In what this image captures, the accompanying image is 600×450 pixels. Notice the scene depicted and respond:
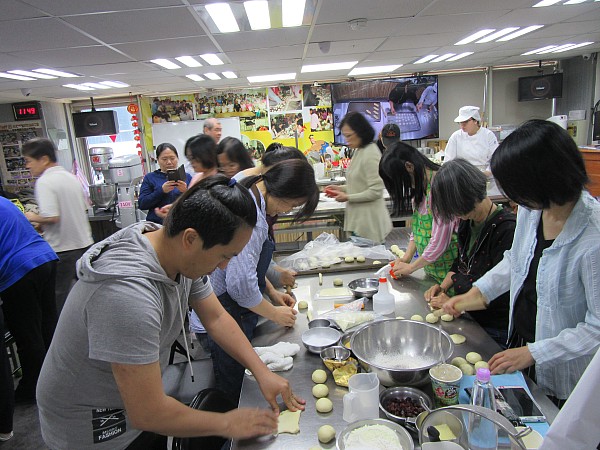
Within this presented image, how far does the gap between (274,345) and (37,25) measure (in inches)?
118

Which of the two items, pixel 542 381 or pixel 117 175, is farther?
pixel 117 175

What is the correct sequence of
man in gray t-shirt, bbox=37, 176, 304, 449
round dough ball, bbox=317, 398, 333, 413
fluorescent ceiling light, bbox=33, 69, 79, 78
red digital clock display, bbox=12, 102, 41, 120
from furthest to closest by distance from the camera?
red digital clock display, bbox=12, 102, 41, 120 → fluorescent ceiling light, bbox=33, 69, 79, 78 → round dough ball, bbox=317, 398, 333, 413 → man in gray t-shirt, bbox=37, 176, 304, 449

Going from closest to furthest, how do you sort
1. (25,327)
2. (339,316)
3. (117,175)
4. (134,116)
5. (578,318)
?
(578,318)
(339,316)
(25,327)
(117,175)
(134,116)

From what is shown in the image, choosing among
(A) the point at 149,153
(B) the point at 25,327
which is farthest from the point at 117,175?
(B) the point at 25,327

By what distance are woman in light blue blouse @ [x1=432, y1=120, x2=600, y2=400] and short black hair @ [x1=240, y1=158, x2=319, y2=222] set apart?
2.43 feet

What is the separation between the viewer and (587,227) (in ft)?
3.87

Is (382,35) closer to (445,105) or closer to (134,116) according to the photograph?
(445,105)

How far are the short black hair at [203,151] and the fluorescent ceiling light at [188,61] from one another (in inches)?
59.9

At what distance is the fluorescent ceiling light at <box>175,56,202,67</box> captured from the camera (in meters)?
4.48

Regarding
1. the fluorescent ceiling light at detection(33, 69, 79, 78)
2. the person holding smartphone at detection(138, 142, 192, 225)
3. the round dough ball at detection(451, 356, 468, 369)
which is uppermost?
the fluorescent ceiling light at detection(33, 69, 79, 78)

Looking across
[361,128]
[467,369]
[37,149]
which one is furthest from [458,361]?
[37,149]

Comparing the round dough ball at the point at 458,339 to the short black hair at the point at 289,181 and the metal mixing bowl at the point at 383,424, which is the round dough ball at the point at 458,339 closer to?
the metal mixing bowl at the point at 383,424

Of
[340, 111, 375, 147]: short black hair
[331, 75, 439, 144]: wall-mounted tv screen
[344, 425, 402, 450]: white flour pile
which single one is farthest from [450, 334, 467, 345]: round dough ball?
[331, 75, 439, 144]: wall-mounted tv screen

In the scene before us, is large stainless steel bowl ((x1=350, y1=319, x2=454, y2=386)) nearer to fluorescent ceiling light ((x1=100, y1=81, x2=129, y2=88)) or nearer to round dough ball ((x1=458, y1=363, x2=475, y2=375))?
round dough ball ((x1=458, y1=363, x2=475, y2=375))
